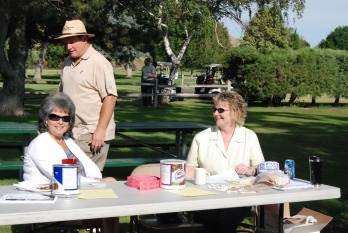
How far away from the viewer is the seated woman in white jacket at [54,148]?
14.6 feet

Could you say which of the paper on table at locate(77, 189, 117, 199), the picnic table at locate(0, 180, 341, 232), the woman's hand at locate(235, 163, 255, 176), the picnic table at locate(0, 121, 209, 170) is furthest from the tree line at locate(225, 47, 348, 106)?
the paper on table at locate(77, 189, 117, 199)

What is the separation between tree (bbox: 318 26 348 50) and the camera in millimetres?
69750

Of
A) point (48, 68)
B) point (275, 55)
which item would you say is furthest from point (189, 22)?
point (48, 68)

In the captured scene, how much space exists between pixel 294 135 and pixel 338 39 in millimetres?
58821

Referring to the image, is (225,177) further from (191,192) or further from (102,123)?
(102,123)

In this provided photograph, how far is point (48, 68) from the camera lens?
82.5 meters

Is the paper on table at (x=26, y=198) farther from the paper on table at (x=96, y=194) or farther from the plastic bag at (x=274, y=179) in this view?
the plastic bag at (x=274, y=179)

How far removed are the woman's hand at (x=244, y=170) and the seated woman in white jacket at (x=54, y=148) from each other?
0.98m

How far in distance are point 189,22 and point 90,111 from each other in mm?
21086

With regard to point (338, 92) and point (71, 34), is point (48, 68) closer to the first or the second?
point (338, 92)


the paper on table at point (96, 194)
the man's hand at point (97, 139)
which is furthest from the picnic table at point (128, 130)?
the paper on table at point (96, 194)

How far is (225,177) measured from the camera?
15.2ft

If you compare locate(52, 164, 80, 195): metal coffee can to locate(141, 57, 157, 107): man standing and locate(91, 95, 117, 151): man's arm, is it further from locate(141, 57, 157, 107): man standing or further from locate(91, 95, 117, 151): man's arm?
locate(141, 57, 157, 107): man standing


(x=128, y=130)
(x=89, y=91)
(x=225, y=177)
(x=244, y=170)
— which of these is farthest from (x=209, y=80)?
(x=225, y=177)
